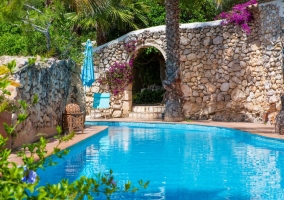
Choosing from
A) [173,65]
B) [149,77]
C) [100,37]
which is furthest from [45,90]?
[149,77]

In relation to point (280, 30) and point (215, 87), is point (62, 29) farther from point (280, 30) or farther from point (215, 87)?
point (280, 30)

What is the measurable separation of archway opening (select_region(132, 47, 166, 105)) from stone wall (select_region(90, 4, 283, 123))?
2904 mm

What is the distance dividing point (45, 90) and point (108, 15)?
8.27 m

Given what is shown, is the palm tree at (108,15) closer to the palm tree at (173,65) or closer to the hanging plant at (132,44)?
the hanging plant at (132,44)

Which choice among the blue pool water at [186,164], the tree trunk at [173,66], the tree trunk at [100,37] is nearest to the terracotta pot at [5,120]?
the blue pool water at [186,164]

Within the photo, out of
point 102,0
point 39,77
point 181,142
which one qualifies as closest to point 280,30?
point 181,142

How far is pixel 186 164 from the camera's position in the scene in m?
7.42

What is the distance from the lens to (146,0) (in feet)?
→ 62.9

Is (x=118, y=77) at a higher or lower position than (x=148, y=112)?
higher

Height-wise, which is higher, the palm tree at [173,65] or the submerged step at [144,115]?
the palm tree at [173,65]

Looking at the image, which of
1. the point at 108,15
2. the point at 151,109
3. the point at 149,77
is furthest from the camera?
the point at 149,77

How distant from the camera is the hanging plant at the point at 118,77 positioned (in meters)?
16.9

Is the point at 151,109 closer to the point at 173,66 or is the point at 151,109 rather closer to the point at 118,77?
the point at 118,77

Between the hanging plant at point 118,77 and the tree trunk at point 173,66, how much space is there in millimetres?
2627
